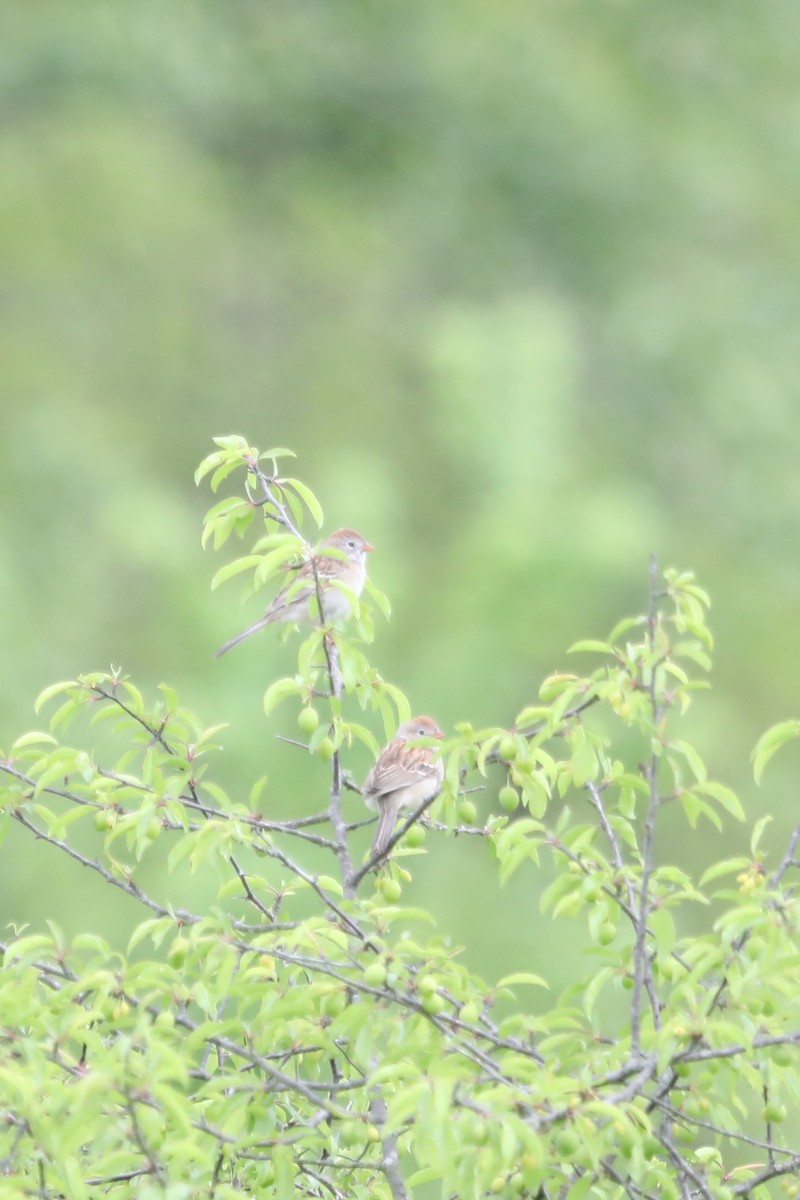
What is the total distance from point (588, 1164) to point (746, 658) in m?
14.9

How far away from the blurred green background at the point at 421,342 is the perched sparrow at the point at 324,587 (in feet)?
12.5

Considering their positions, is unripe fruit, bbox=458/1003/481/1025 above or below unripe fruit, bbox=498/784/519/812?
below

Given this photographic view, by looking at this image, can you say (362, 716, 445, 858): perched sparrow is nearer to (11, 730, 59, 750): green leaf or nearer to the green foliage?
the green foliage

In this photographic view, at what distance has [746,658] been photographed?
18.1 metres

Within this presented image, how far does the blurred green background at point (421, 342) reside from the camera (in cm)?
1426

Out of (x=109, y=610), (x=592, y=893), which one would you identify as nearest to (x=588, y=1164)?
(x=592, y=893)

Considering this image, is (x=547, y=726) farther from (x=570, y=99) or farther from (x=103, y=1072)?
(x=570, y=99)

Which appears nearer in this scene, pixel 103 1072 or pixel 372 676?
pixel 103 1072

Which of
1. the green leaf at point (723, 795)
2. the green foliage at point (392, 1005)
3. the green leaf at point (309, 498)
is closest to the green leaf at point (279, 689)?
the green foliage at point (392, 1005)

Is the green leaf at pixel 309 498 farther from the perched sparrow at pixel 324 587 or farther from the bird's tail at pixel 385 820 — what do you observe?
the bird's tail at pixel 385 820

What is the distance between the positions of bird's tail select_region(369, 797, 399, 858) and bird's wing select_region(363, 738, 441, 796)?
4 cm

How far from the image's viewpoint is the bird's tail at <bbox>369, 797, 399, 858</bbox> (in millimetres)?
5280

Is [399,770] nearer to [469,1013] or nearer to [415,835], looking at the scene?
[415,835]

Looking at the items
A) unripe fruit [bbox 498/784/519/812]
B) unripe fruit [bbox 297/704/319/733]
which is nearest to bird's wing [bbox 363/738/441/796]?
unripe fruit [bbox 297/704/319/733]
